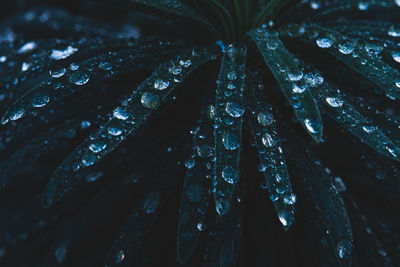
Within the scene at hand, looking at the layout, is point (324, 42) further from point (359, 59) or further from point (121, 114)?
point (121, 114)

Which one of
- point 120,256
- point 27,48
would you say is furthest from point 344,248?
point 27,48

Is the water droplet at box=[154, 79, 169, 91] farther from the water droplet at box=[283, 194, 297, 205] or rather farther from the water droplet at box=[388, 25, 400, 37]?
the water droplet at box=[388, 25, 400, 37]

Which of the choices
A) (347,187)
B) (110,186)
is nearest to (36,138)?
(110,186)

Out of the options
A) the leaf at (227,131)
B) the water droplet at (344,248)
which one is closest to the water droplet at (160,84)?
the leaf at (227,131)

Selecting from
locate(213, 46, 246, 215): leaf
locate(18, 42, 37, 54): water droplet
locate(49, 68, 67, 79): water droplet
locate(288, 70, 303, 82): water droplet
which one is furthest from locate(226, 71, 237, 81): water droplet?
locate(18, 42, 37, 54): water droplet

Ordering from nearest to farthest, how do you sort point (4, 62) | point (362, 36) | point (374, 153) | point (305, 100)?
point (305, 100) → point (374, 153) → point (362, 36) → point (4, 62)

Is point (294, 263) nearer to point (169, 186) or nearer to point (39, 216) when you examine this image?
point (169, 186)
